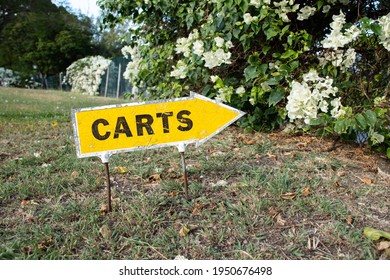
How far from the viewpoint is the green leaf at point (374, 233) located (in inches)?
57.8

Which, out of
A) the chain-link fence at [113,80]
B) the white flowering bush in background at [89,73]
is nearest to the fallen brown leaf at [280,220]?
the chain-link fence at [113,80]

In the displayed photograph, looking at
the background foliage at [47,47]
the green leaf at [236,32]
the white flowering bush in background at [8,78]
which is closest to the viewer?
the green leaf at [236,32]

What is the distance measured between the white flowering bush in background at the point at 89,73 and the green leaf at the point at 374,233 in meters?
15.6

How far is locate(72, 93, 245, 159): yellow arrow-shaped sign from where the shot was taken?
169cm

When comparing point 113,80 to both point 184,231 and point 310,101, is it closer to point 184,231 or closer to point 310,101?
point 310,101

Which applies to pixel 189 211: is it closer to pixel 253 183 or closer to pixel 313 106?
pixel 253 183

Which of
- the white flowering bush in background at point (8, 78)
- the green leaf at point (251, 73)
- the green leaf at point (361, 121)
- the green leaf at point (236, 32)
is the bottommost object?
the white flowering bush in background at point (8, 78)

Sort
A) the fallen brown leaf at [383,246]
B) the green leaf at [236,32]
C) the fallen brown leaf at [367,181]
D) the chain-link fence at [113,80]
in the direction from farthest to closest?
the chain-link fence at [113,80], the green leaf at [236,32], the fallen brown leaf at [367,181], the fallen brown leaf at [383,246]

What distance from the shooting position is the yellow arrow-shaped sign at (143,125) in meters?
1.69

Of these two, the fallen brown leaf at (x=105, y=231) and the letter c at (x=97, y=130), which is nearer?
the fallen brown leaf at (x=105, y=231)

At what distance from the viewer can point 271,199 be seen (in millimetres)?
1862

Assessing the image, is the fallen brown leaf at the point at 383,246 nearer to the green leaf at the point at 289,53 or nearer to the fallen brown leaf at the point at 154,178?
the fallen brown leaf at the point at 154,178

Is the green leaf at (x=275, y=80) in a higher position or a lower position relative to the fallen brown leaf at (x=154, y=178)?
higher

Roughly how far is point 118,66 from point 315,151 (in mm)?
14300
